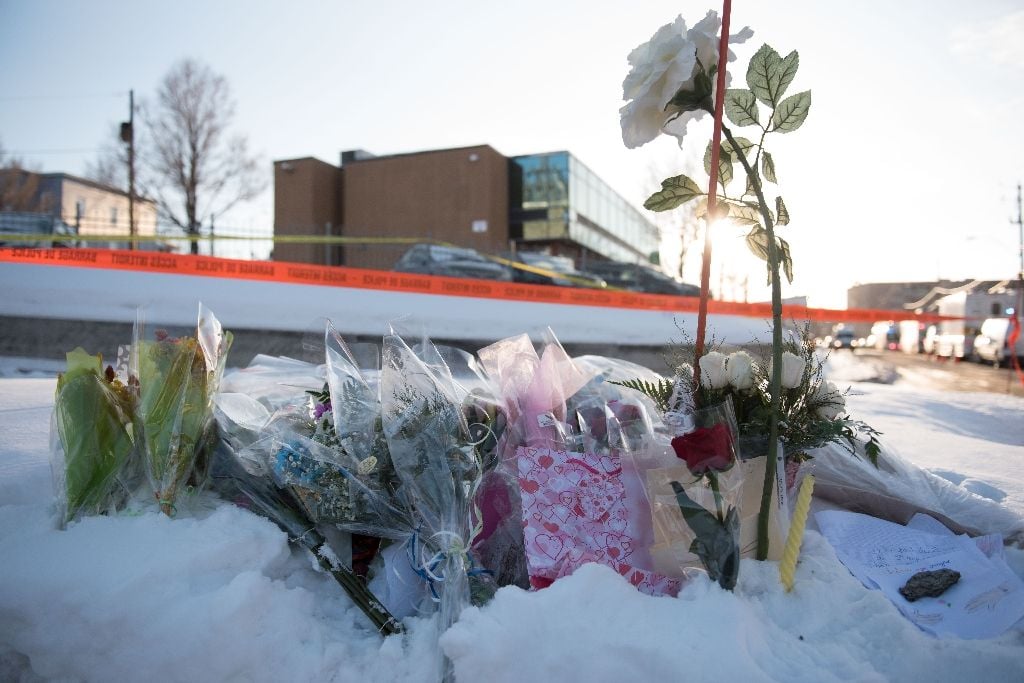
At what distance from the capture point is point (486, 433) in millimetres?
1980

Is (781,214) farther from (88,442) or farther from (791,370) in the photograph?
(88,442)

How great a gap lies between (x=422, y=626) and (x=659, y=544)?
0.70 meters

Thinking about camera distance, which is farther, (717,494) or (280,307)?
(280,307)

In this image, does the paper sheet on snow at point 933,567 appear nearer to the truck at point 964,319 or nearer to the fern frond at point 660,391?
the fern frond at point 660,391

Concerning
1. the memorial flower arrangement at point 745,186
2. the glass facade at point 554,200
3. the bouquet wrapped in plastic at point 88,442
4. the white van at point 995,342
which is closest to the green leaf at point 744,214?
the memorial flower arrangement at point 745,186

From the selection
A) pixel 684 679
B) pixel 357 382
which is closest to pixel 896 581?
pixel 684 679

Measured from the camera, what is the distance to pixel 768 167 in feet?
5.90

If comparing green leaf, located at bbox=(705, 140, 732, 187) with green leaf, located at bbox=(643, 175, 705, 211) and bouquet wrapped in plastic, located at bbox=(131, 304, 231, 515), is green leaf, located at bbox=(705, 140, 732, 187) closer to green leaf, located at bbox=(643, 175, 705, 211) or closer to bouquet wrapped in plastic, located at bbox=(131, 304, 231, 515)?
green leaf, located at bbox=(643, 175, 705, 211)

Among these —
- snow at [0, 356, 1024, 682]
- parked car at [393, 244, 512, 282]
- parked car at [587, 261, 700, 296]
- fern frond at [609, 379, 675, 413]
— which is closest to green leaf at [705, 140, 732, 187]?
fern frond at [609, 379, 675, 413]

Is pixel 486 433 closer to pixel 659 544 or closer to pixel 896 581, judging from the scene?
pixel 659 544

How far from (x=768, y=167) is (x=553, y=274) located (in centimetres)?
959

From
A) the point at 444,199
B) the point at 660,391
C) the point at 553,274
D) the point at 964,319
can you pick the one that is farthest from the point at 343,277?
the point at 964,319

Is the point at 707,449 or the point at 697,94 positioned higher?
the point at 697,94

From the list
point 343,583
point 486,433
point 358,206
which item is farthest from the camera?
point 358,206
